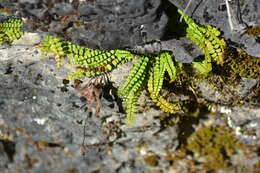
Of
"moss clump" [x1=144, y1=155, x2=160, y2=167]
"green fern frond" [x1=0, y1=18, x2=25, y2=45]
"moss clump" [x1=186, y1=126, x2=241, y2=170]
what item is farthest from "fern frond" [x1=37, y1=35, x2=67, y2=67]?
"moss clump" [x1=186, y1=126, x2=241, y2=170]

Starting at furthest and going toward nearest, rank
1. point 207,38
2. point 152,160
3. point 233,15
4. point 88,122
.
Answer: point 152,160 → point 88,122 → point 207,38 → point 233,15

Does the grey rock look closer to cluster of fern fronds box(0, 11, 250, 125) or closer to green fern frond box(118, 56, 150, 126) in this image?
cluster of fern fronds box(0, 11, 250, 125)

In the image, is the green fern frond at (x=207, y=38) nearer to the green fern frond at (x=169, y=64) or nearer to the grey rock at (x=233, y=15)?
the grey rock at (x=233, y=15)

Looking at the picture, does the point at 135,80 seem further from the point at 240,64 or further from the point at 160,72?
the point at 240,64

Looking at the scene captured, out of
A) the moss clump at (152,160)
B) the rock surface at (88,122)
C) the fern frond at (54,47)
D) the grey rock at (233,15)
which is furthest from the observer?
the moss clump at (152,160)

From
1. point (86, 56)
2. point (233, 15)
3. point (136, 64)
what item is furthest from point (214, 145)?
point (86, 56)

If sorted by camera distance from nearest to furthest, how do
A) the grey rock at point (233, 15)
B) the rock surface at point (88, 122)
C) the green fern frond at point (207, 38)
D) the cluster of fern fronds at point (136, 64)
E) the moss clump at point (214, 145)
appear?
the grey rock at point (233, 15), the green fern frond at point (207, 38), the cluster of fern fronds at point (136, 64), the rock surface at point (88, 122), the moss clump at point (214, 145)

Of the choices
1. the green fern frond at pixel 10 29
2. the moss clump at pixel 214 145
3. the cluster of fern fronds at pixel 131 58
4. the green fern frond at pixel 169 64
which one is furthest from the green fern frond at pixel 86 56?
the moss clump at pixel 214 145
